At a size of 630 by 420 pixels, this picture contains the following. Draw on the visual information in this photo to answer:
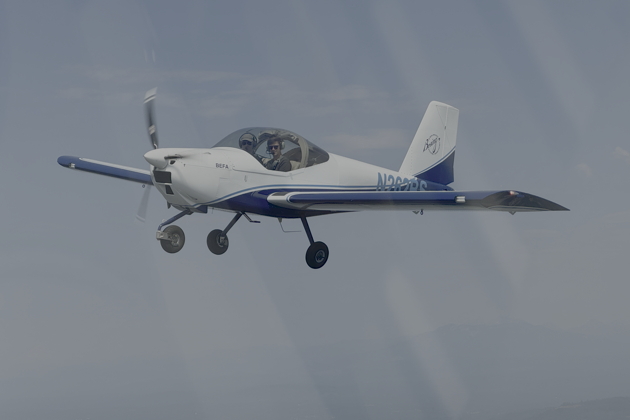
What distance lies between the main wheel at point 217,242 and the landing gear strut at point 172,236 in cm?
71

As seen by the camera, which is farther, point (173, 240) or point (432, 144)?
point (432, 144)

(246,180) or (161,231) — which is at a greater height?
(246,180)

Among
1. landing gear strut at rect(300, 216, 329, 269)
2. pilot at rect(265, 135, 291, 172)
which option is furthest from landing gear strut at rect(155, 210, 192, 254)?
landing gear strut at rect(300, 216, 329, 269)

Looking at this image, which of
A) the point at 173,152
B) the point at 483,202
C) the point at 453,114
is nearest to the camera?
the point at 483,202

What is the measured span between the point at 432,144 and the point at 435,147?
5.8 inches

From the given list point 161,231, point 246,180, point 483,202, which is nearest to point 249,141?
point 246,180

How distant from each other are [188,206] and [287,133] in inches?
127

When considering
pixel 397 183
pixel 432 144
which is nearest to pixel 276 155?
pixel 397 183

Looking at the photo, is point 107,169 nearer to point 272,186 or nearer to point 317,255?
point 272,186

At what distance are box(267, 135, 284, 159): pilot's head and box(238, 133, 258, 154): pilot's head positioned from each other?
14.5 inches

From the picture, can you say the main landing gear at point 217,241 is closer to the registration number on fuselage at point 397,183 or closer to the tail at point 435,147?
the registration number on fuselage at point 397,183

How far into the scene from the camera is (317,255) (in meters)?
19.3

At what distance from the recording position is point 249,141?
59.8 feet

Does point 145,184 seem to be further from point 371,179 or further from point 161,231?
point 371,179
